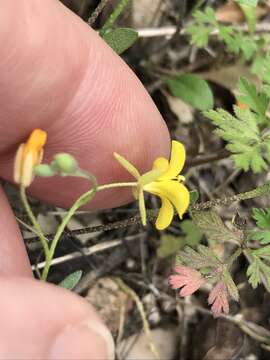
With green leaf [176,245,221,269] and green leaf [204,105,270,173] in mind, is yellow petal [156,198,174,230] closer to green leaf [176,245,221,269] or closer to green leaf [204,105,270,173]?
green leaf [176,245,221,269]

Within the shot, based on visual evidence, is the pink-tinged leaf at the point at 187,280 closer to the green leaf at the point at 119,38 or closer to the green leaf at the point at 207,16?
the green leaf at the point at 119,38

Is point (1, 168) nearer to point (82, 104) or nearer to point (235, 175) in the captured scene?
point (82, 104)

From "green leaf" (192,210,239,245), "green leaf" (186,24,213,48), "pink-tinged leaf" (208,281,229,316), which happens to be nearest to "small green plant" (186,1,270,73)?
"green leaf" (186,24,213,48)

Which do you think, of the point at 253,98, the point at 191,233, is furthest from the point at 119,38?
the point at 191,233

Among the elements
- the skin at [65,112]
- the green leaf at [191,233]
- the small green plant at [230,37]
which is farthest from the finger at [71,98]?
the small green plant at [230,37]

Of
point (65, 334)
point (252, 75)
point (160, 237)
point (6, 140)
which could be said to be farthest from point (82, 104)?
point (252, 75)

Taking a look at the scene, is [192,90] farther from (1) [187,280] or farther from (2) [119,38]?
(1) [187,280]
